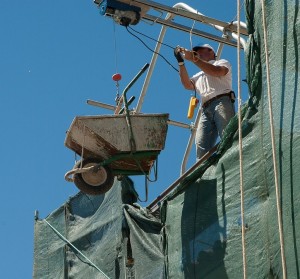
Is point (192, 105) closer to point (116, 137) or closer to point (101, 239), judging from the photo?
point (116, 137)

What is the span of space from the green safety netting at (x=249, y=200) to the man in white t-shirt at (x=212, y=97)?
0.84 metres

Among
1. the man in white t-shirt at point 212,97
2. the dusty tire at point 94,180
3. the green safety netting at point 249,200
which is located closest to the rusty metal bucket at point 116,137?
the dusty tire at point 94,180

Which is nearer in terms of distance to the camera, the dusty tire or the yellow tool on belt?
the dusty tire

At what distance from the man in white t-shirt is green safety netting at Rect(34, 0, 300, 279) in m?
0.84

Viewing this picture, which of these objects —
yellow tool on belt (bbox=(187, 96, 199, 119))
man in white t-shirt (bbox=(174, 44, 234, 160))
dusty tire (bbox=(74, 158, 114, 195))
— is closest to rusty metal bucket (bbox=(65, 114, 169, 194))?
dusty tire (bbox=(74, 158, 114, 195))

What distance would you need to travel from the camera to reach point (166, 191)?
31.4 ft

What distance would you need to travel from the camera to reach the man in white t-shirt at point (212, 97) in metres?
9.61

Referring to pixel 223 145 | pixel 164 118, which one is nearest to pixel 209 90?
pixel 164 118

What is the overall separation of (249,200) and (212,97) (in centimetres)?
211

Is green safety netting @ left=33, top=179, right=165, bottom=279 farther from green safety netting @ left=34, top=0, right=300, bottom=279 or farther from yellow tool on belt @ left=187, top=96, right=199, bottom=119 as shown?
yellow tool on belt @ left=187, top=96, right=199, bottom=119

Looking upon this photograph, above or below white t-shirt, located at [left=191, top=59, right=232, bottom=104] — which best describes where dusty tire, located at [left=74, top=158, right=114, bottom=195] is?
below

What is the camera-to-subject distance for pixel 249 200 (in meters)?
7.80

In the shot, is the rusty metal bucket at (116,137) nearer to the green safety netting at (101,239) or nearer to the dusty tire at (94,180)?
the dusty tire at (94,180)

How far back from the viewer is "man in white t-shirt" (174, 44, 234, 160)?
9609mm
